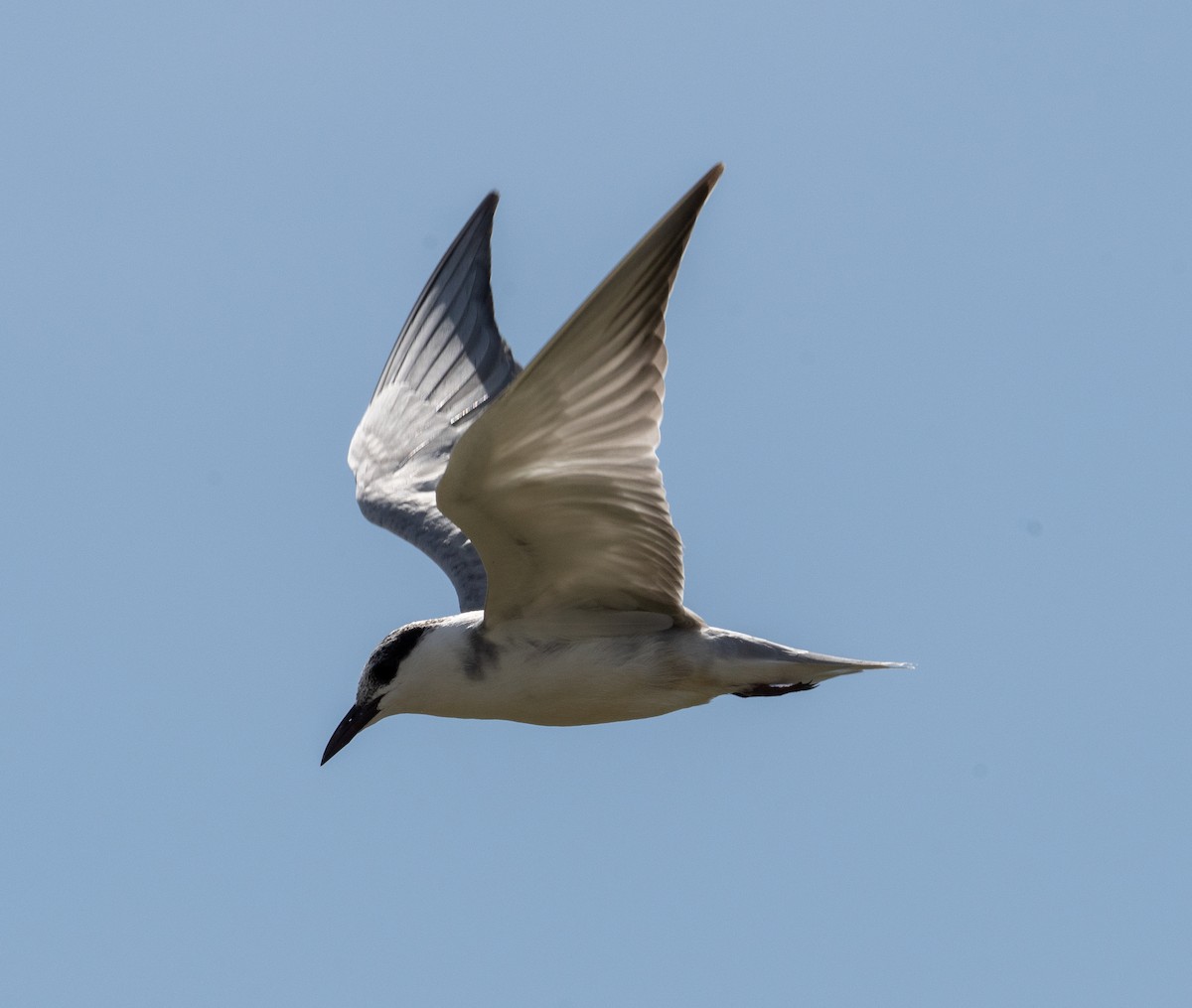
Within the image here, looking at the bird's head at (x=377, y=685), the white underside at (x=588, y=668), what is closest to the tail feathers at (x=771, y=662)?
the white underside at (x=588, y=668)

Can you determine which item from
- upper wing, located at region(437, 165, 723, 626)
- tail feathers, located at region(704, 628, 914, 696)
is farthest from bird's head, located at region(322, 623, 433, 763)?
tail feathers, located at region(704, 628, 914, 696)

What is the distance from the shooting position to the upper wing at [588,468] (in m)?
7.51

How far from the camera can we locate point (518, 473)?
8344 mm

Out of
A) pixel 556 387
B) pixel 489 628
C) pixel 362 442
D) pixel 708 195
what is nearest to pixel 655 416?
pixel 556 387

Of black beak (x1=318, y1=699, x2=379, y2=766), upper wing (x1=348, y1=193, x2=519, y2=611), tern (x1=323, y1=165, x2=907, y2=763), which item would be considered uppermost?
upper wing (x1=348, y1=193, x2=519, y2=611)

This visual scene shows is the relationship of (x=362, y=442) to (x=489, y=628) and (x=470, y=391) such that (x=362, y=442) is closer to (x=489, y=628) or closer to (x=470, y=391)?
(x=470, y=391)

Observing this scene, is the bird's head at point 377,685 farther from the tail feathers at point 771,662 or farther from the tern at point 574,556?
the tail feathers at point 771,662

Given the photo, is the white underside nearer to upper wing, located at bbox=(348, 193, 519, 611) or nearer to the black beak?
the black beak

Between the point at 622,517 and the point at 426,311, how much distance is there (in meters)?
4.45

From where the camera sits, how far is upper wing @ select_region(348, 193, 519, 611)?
1204 cm

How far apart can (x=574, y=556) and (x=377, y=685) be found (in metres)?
1.46

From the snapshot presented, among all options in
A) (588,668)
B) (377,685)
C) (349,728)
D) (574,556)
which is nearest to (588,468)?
(574,556)

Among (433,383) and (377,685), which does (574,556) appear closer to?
(377,685)

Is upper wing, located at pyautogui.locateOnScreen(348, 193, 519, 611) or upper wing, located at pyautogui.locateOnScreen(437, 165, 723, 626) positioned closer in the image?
upper wing, located at pyautogui.locateOnScreen(437, 165, 723, 626)
